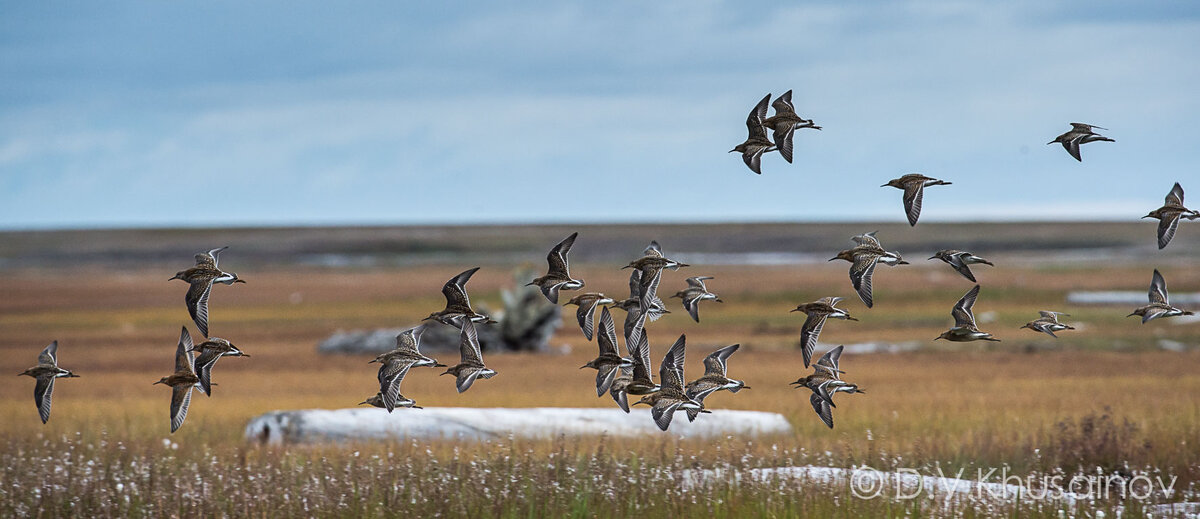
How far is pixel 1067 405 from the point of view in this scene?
2041 centimetres

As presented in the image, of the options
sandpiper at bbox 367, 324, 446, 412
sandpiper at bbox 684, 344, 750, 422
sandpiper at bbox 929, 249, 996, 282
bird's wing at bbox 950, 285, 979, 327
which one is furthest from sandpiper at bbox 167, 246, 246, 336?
bird's wing at bbox 950, 285, 979, 327

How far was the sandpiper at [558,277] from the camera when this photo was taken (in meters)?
6.71

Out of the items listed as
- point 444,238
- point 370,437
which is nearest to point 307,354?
point 370,437

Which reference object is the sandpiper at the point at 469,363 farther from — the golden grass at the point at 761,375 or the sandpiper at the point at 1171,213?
the golden grass at the point at 761,375

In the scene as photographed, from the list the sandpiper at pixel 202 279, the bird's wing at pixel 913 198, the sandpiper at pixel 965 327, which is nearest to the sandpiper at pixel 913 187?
the bird's wing at pixel 913 198

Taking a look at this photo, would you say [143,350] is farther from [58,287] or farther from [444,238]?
[444,238]

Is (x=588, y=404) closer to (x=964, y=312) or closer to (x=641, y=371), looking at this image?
(x=641, y=371)

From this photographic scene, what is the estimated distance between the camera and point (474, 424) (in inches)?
663

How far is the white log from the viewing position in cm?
1666

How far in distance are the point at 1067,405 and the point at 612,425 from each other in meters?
8.20

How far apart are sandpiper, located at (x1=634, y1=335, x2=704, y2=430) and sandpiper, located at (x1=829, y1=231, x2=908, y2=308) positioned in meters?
1.07

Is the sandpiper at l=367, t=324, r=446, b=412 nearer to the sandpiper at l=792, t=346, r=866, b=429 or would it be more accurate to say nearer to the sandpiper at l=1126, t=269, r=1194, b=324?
the sandpiper at l=792, t=346, r=866, b=429

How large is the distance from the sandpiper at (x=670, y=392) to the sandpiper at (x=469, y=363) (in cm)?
95
